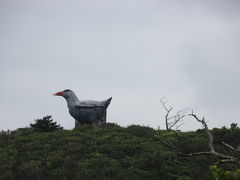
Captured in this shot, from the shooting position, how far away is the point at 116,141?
25703mm

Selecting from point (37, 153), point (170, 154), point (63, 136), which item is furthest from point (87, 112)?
point (170, 154)

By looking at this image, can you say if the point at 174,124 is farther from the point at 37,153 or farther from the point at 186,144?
the point at 37,153

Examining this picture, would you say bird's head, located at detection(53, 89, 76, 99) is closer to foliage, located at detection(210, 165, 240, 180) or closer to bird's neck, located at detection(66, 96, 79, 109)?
bird's neck, located at detection(66, 96, 79, 109)

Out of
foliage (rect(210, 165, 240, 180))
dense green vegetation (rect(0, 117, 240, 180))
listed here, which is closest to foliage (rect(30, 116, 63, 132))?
dense green vegetation (rect(0, 117, 240, 180))

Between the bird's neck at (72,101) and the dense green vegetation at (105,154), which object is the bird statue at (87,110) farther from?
the dense green vegetation at (105,154)

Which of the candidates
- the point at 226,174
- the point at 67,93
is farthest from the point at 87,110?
the point at 226,174

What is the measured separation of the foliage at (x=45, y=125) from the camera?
99.8ft

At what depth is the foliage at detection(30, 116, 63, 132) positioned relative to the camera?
3042cm

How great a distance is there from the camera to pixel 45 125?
30.6 m

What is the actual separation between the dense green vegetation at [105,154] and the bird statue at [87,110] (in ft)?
2.27

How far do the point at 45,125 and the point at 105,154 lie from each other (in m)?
8.56

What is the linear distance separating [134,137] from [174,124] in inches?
271

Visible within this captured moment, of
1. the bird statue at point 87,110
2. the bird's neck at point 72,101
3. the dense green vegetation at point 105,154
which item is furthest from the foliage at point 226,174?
the bird's neck at point 72,101

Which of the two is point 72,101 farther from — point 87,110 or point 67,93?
point 87,110
